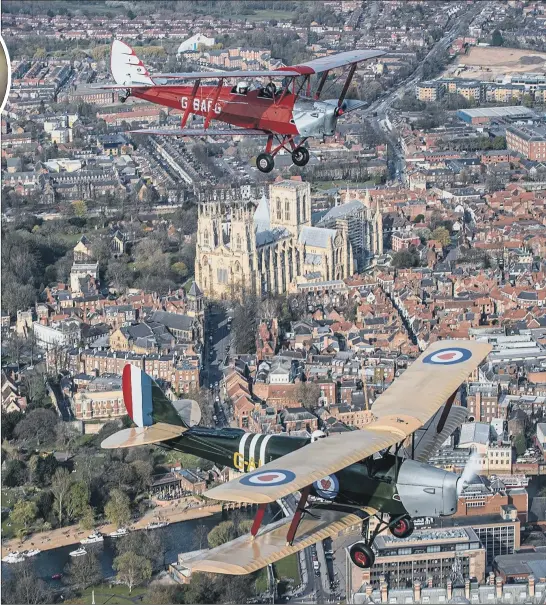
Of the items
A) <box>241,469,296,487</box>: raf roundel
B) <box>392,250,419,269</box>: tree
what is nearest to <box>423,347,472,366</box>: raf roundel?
<box>241,469,296,487</box>: raf roundel

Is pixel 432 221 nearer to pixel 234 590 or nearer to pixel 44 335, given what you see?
pixel 44 335

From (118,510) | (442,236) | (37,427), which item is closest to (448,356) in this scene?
(118,510)

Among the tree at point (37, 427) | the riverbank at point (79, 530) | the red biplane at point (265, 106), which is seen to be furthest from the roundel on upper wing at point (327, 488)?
the tree at point (37, 427)

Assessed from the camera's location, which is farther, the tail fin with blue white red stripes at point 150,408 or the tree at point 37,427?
the tree at point 37,427

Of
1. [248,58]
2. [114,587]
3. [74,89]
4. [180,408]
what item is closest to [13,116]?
[74,89]

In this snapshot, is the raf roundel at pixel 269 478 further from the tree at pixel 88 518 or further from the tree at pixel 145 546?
the tree at pixel 88 518

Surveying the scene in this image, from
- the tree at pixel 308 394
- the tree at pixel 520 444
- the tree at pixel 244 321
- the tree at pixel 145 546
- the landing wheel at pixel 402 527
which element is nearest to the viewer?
the landing wheel at pixel 402 527

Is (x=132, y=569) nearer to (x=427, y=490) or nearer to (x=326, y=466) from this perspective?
(x=427, y=490)
